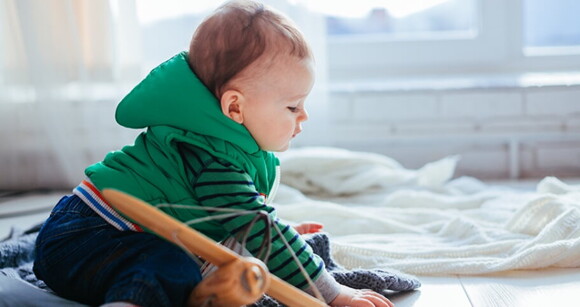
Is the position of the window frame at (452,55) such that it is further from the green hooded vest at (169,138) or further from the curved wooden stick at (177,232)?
the curved wooden stick at (177,232)

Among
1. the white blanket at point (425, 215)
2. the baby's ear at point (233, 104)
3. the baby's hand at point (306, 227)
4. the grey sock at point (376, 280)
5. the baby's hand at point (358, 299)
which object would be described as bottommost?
the white blanket at point (425, 215)

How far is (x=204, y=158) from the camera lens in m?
1.03

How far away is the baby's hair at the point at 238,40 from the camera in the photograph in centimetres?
102

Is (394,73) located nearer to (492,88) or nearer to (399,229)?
(492,88)

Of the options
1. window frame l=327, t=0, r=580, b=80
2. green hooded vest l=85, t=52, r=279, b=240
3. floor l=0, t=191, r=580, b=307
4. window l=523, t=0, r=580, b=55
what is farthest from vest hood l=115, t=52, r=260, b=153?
window l=523, t=0, r=580, b=55

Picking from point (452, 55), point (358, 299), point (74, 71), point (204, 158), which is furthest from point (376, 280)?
point (452, 55)

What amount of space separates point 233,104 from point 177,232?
28 centimetres

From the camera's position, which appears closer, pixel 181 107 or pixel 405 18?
pixel 181 107

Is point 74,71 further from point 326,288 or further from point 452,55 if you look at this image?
point 326,288

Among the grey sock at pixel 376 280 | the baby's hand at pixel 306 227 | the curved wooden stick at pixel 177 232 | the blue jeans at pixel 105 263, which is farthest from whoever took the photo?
the baby's hand at pixel 306 227

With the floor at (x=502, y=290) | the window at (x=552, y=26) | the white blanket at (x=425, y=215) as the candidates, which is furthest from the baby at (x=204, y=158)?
the window at (x=552, y=26)

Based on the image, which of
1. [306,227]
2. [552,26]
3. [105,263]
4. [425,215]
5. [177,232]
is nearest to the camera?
[177,232]

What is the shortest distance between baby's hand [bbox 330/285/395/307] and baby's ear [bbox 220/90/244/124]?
0.87ft

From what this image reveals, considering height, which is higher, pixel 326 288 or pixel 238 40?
pixel 238 40
